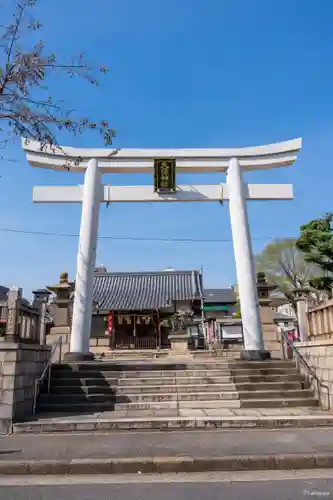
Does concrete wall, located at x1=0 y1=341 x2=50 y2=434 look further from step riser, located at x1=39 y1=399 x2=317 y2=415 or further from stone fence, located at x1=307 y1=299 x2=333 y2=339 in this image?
stone fence, located at x1=307 y1=299 x2=333 y2=339

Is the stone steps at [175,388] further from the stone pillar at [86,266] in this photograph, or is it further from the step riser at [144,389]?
the stone pillar at [86,266]

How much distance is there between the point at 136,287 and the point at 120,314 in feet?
12.8

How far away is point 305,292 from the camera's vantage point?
41.5 ft

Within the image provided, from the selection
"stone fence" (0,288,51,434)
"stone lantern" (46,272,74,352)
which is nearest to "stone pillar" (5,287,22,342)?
"stone fence" (0,288,51,434)

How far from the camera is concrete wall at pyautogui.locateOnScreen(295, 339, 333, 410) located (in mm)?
8188

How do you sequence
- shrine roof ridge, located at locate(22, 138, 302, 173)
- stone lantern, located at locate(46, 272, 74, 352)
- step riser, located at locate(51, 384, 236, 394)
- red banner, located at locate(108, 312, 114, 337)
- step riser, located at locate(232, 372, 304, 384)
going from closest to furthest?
step riser, located at locate(51, 384, 236, 394)
step riser, located at locate(232, 372, 304, 384)
shrine roof ridge, located at locate(22, 138, 302, 173)
stone lantern, located at locate(46, 272, 74, 352)
red banner, located at locate(108, 312, 114, 337)

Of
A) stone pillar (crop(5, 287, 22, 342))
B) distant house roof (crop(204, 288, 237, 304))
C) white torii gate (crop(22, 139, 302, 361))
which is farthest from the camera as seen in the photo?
distant house roof (crop(204, 288, 237, 304))

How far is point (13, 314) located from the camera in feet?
26.6

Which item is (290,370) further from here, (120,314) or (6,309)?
(120,314)

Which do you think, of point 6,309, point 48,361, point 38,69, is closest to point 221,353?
point 48,361

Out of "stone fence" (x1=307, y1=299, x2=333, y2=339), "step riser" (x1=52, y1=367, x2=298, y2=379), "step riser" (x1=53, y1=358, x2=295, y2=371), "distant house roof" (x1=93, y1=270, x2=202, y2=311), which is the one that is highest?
"distant house roof" (x1=93, y1=270, x2=202, y2=311)

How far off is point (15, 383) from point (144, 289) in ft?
74.3

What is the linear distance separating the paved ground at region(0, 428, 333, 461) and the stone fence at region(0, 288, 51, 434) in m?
0.77

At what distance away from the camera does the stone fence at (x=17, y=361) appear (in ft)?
24.0
